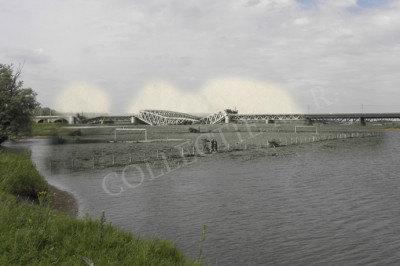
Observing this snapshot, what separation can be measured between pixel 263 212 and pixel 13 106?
5572 centimetres

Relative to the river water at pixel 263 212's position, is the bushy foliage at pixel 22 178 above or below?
above

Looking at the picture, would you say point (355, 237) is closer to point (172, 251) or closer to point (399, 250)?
point (399, 250)

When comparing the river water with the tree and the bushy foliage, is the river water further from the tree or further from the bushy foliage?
the tree

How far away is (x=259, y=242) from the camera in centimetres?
1972

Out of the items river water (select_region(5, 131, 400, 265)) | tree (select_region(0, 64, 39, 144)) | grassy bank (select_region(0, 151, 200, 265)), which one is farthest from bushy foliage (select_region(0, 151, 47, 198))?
tree (select_region(0, 64, 39, 144))

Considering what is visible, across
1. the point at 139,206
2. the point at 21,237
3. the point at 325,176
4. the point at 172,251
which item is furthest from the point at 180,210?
the point at 325,176

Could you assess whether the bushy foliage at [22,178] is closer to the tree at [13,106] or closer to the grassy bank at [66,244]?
the grassy bank at [66,244]

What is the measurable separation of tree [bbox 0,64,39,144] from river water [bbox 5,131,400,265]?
1002 inches

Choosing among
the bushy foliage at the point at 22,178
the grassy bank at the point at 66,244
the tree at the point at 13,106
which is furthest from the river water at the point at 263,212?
the tree at the point at 13,106

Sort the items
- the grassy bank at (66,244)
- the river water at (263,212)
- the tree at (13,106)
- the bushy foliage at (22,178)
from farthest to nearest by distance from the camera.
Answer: the tree at (13,106) < the bushy foliage at (22,178) < the river water at (263,212) < the grassy bank at (66,244)

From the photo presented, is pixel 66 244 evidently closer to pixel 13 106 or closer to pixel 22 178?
pixel 22 178

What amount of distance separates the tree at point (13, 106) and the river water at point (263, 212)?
1002 inches

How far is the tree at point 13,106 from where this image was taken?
216 feet

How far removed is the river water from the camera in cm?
1844
